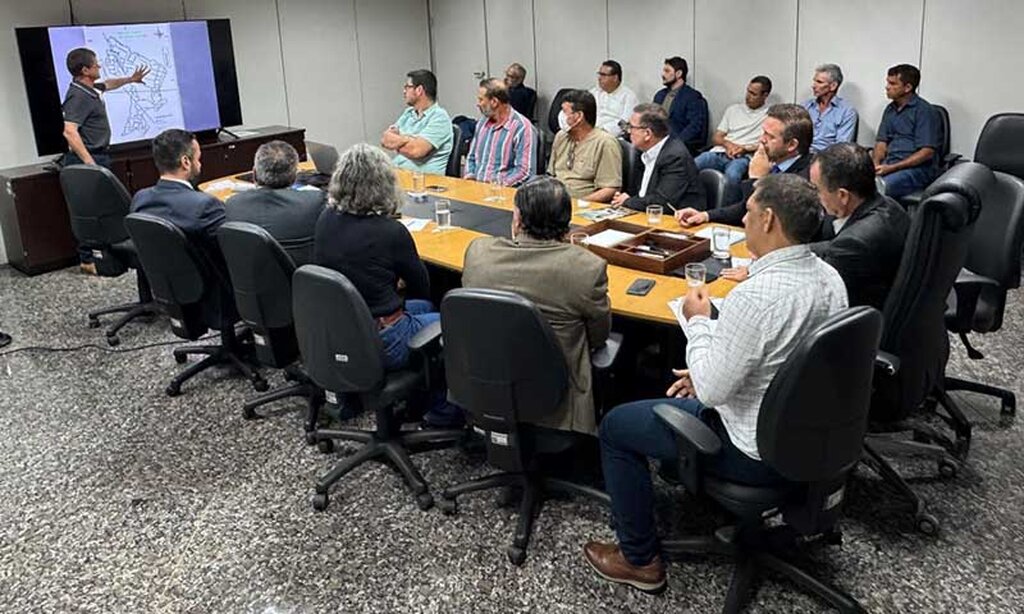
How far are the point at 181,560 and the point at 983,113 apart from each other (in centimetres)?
565

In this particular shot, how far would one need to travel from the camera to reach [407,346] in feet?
9.95

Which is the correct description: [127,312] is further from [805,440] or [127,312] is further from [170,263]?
[805,440]

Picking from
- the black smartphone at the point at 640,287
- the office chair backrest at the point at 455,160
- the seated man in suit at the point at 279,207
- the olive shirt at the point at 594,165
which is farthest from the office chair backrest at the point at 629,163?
the seated man in suit at the point at 279,207

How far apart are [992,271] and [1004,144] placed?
2503mm

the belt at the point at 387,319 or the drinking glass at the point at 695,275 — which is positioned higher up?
the drinking glass at the point at 695,275

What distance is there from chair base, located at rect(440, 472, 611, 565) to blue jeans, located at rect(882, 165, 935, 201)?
12.3 ft

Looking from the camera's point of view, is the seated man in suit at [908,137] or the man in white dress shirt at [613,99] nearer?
the seated man in suit at [908,137]

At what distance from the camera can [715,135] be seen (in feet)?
22.7

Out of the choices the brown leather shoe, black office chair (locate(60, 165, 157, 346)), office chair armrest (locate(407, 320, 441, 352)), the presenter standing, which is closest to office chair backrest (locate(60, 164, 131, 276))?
black office chair (locate(60, 165, 157, 346))

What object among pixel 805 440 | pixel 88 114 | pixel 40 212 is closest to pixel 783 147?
pixel 805 440

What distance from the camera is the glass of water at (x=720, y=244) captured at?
335cm

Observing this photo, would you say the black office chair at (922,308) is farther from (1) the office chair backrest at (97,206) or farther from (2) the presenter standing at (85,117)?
(2) the presenter standing at (85,117)

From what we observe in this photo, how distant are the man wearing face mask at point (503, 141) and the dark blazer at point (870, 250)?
8.49ft

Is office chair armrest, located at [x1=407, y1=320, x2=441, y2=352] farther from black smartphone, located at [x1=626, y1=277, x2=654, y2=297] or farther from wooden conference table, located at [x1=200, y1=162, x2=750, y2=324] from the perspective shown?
black smartphone, located at [x1=626, y1=277, x2=654, y2=297]
